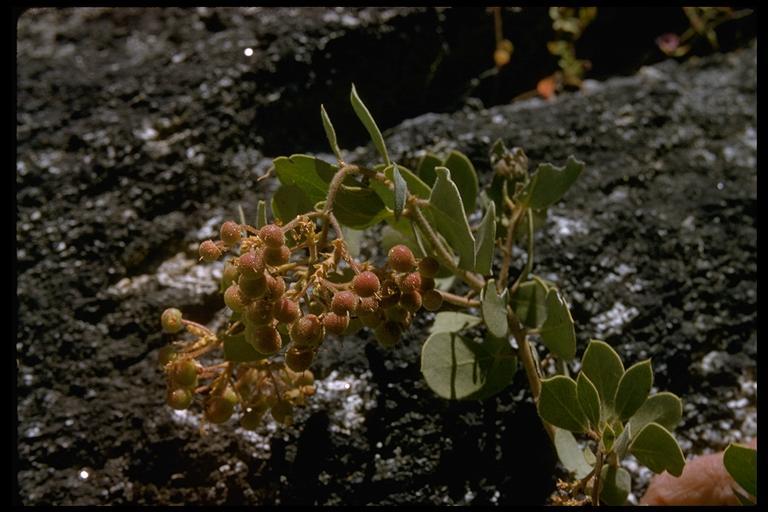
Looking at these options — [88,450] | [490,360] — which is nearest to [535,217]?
[490,360]

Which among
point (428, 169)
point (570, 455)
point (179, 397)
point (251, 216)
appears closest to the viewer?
point (179, 397)

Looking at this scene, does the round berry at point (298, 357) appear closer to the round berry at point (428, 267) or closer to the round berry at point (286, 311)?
the round berry at point (286, 311)

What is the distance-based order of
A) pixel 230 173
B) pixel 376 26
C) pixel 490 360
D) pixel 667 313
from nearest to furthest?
pixel 490 360
pixel 667 313
pixel 230 173
pixel 376 26

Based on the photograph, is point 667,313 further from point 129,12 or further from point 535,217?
point 129,12

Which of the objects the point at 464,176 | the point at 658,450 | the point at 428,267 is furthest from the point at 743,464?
the point at 464,176

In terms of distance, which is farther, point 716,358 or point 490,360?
point 716,358

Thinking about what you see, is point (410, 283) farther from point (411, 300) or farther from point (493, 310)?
point (493, 310)
